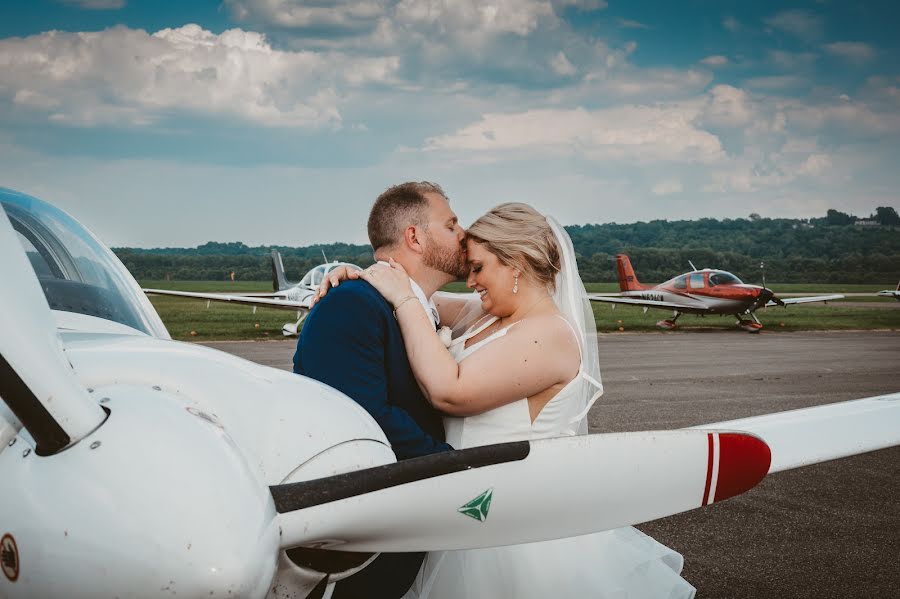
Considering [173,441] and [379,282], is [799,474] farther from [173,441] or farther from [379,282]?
[173,441]

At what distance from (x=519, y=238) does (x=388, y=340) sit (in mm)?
727

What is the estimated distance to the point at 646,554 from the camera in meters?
3.16

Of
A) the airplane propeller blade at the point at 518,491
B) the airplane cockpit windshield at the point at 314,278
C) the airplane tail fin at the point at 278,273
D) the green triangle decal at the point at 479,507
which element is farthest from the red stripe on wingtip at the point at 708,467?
the airplane tail fin at the point at 278,273

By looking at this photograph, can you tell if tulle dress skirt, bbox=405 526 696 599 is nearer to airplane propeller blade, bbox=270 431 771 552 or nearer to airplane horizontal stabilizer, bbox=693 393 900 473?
airplane horizontal stabilizer, bbox=693 393 900 473

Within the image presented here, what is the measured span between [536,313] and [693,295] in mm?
26505

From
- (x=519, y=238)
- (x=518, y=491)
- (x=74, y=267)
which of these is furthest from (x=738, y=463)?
(x=74, y=267)

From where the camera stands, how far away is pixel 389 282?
2809mm

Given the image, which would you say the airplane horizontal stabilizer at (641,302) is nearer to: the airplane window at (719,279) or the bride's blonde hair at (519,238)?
the airplane window at (719,279)

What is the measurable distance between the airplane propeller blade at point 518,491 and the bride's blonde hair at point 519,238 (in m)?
1.10

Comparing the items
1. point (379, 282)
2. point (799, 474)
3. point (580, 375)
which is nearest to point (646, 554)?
point (580, 375)

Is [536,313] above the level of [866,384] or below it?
above

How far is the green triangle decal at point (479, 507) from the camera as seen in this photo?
71.8 inches

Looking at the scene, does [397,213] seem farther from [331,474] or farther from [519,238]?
[331,474]

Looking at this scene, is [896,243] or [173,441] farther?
[896,243]
